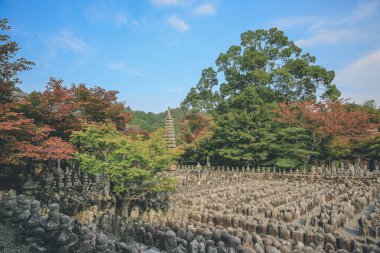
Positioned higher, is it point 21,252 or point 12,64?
point 12,64

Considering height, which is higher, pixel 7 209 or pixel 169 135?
pixel 169 135

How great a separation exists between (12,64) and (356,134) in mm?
23643

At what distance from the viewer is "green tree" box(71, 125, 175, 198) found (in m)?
9.09

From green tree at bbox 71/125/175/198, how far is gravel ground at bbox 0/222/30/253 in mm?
3116

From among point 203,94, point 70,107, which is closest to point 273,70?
point 203,94

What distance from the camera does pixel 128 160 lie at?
9180 millimetres

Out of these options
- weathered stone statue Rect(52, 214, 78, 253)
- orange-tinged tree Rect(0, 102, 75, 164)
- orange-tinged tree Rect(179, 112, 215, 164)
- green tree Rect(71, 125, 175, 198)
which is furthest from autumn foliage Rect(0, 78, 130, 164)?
orange-tinged tree Rect(179, 112, 215, 164)

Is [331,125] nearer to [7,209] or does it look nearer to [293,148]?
[293,148]

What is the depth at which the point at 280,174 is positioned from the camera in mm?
20453

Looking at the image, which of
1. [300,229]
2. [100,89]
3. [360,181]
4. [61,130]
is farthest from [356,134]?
[61,130]

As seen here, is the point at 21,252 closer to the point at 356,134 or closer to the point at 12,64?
the point at 12,64

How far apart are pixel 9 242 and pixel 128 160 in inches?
161

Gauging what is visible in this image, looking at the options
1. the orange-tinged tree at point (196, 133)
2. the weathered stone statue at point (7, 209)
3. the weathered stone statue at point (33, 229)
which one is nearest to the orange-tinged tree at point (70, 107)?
the weathered stone statue at point (7, 209)

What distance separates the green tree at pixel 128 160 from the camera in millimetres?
9094
